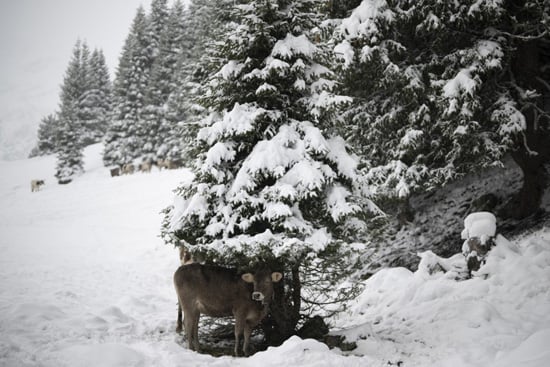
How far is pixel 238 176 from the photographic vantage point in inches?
236

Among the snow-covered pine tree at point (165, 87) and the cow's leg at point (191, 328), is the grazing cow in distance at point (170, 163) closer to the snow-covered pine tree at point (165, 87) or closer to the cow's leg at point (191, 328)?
the snow-covered pine tree at point (165, 87)

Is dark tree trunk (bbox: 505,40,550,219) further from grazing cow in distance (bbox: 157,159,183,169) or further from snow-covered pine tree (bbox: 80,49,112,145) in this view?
snow-covered pine tree (bbox: 80,49,112,145)

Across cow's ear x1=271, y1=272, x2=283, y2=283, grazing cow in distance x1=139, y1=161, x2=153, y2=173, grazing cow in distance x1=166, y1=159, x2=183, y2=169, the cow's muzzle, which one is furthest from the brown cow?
grazing cow in distance x1=139, y1=161, x2=153, y2=173

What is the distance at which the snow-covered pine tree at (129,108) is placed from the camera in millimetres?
38875

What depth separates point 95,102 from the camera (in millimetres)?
54562

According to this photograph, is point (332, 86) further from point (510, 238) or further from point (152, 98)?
point (152, 98)

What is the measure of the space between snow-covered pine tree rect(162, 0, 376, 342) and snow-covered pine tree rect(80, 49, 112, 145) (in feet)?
166

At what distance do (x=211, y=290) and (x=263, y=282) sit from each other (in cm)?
97

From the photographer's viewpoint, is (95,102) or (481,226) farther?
(95,102)

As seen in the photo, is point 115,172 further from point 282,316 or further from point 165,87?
point 282,316

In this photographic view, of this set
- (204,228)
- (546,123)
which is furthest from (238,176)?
(546,123)

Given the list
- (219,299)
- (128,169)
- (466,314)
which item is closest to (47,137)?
(128,169)

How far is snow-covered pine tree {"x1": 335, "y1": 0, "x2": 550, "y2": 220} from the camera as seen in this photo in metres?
8.16

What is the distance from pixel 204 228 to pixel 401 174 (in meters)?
6.28
